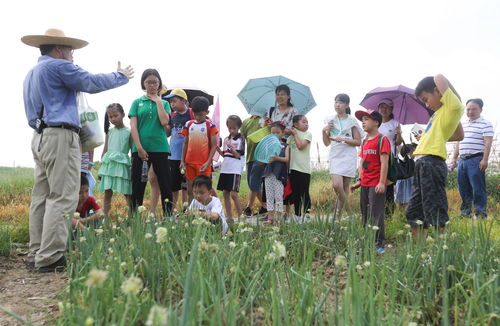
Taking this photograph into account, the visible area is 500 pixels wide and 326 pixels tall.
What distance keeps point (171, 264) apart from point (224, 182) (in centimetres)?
388

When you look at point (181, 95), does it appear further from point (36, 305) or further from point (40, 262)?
point (36, 305)

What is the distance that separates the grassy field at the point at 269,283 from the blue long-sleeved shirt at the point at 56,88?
1017 mm

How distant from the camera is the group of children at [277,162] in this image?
3738mm

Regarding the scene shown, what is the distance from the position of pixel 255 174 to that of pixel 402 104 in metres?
2.50

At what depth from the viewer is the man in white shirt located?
6.65 metres

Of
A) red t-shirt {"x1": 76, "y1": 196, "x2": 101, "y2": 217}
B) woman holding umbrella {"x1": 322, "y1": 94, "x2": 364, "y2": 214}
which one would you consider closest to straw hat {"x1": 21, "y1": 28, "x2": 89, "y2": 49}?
red t-shirt {"x1": 76, "y1": 196, "x2": 101, "y2": 217}

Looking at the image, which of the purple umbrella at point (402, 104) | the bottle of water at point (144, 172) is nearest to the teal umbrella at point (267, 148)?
the bottle of water at point (144, 172)

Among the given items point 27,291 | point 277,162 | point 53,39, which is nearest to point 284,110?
point 277,162

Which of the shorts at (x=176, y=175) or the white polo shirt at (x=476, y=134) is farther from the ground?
the white polo shirt at (x=476, y=134)

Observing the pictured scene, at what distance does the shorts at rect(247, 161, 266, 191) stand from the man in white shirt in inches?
128

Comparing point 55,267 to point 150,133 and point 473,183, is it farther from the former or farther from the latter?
point 473,183

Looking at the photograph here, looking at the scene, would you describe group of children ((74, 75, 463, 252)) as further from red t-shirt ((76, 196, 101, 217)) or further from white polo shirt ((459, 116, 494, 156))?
white polo shirt ((459, 116, 494, 156))

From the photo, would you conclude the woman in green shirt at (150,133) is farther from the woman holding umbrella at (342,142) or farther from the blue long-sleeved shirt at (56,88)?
the woman holding umbrella at (342,142)

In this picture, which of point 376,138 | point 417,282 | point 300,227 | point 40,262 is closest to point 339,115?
point 376,138
